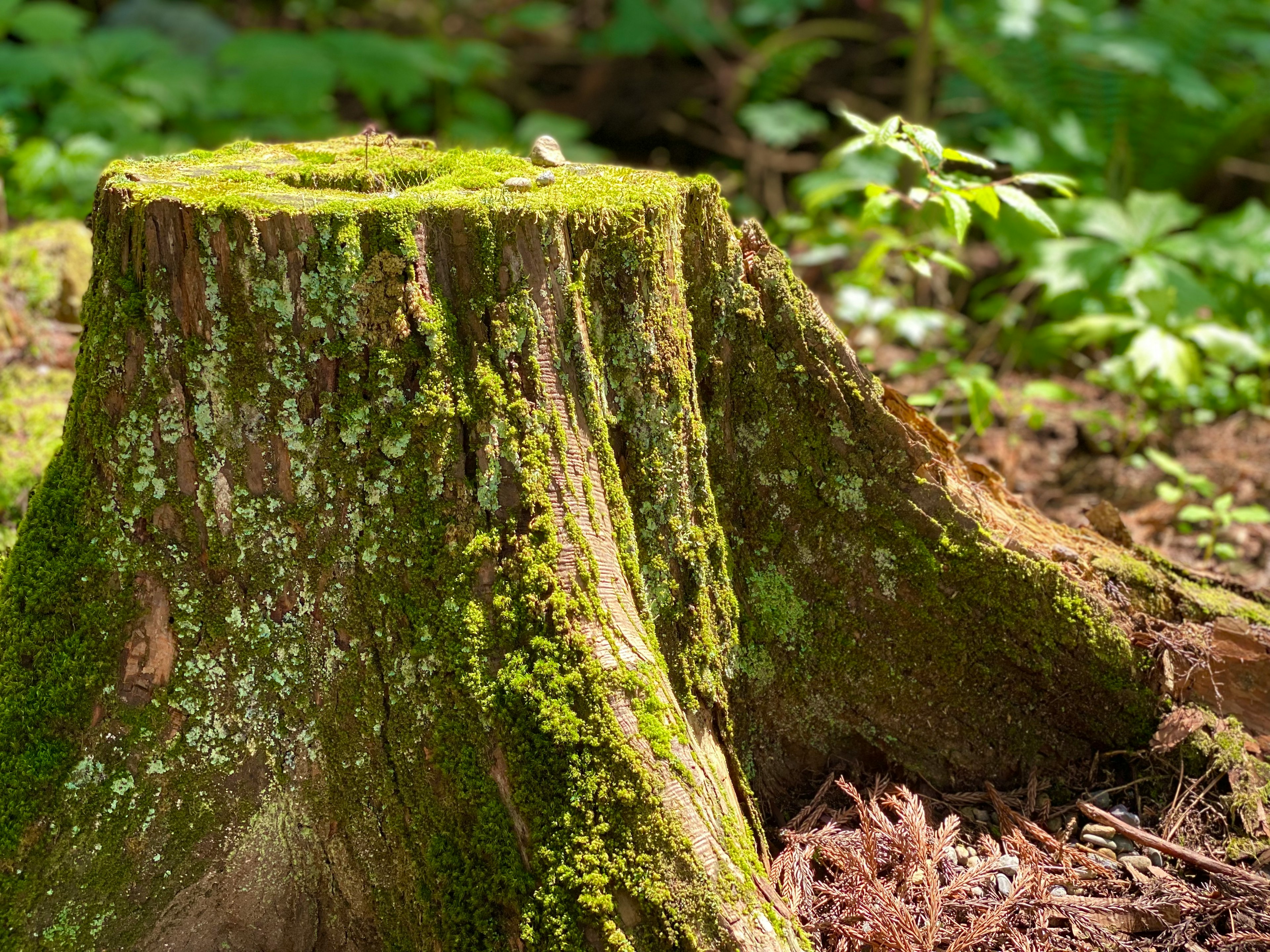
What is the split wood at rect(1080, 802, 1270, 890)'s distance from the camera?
2287 millimetres

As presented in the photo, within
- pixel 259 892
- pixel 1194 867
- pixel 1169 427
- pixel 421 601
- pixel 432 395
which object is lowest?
pixel 1169 427

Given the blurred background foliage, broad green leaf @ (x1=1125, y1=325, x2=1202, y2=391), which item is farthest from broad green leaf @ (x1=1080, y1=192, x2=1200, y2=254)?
broad green leaf @ (x1=1125, y1=325, x2=1202, y2=391)

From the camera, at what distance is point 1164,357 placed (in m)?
4.13

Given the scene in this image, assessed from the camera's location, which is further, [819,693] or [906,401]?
[906,401]

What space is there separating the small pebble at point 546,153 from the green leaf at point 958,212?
1.13m

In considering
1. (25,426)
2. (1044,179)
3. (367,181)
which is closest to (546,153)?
(367,181)

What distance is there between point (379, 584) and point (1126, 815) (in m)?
1.99

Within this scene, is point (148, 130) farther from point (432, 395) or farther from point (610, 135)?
point (432, 395)

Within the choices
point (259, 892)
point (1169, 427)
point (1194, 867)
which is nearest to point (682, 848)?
point (259, 892)

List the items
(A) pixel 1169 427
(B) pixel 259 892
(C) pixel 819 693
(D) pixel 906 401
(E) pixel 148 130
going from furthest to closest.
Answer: (E) pixel 148 130 → (A) pixel 1169 427 → (D) pixel 906 401 → (C) pixel 819 693 → (B) pixel 259 892

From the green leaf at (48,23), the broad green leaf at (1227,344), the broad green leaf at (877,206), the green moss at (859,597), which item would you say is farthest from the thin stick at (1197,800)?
the green leaf at (48,23)

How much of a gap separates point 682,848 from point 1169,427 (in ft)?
13.8

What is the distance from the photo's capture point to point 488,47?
8617 millimetres

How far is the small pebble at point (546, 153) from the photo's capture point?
7.58ft
